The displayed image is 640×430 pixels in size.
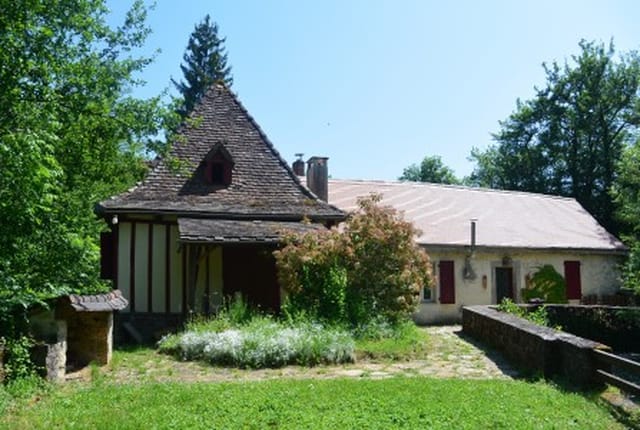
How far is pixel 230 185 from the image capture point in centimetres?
1552

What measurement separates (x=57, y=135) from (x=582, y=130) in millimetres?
30080

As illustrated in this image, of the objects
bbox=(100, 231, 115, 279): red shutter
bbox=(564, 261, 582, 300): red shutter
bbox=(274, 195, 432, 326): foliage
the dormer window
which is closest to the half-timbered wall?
bbox=(100, 231, 115, 279): red shutter

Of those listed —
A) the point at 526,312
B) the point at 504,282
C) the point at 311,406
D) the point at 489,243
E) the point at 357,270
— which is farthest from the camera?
the point at 504,282

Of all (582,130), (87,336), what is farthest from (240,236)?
(582,130)

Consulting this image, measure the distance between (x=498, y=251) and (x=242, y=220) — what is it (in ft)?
31.6

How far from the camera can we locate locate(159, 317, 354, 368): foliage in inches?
380

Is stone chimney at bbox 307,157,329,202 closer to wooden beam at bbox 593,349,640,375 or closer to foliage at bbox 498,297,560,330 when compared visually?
foliage at bbox 498,297,560,330

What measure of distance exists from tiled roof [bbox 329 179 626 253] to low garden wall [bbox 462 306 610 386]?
753 cm

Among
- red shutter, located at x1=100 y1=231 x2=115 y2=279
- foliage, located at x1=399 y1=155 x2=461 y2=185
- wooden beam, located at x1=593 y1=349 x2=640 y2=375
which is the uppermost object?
foliage, located at x1=399 y1=155 x2=461 y2=185

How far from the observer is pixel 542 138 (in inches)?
1393

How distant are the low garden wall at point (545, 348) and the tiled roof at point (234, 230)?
4859mm

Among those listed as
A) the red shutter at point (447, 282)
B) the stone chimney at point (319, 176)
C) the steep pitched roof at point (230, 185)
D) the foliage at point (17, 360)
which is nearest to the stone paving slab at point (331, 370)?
the foliage at point (17, 360)

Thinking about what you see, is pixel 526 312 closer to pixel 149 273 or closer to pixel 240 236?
pixel 240 236

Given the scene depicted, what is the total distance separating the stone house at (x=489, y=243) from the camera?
1925cm
